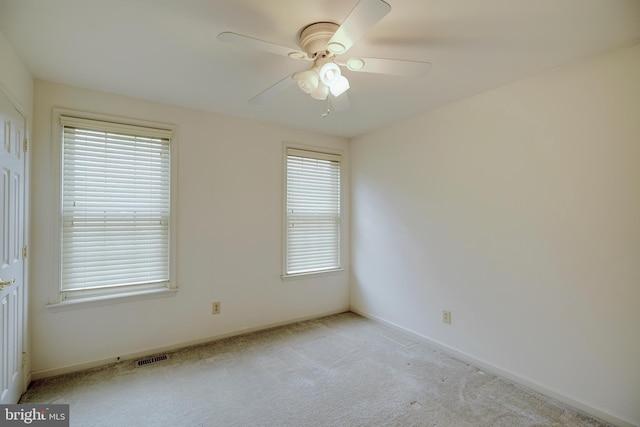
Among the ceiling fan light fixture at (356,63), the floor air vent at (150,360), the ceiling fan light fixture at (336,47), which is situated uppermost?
the ceiling fan light fixture at (336,47)

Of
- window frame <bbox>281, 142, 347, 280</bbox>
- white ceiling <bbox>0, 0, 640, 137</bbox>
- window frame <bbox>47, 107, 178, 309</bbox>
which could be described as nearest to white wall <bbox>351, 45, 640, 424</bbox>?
white ceiling <bbox>0, 0, 640, 137</bbox>

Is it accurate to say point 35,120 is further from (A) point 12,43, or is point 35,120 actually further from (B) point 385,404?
(B) point 385,404

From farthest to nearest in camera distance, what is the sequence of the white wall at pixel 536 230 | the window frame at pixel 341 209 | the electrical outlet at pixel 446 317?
the window frame at pixel 341 209 < the electrical outlet at pixel 446 317 < the white wall at pixel 536 230

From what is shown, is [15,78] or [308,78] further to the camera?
[15,78]

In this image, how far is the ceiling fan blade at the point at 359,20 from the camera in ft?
3.75

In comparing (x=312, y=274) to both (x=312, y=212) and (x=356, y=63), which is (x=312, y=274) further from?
(x=356, y=63)

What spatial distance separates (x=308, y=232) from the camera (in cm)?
380

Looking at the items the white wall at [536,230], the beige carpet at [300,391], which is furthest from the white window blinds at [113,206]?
the white wall at [536,230]

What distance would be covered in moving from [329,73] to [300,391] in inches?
85.1

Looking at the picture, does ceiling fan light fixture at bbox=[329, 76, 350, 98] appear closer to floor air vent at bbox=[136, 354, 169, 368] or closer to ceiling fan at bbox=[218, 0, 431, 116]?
ceiling fan at bbox=[218, 0, 431, 116]

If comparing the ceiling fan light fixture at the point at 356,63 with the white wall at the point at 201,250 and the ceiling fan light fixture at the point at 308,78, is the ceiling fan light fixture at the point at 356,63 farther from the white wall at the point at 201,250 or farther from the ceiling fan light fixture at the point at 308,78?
the white wall at the point at 201,250

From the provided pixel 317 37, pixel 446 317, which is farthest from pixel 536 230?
pixel 317 37

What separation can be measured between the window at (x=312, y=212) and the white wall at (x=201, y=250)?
147 mm

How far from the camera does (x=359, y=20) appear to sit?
1.23 metres
